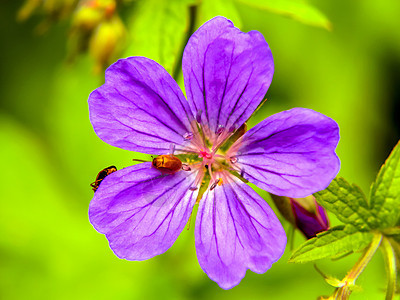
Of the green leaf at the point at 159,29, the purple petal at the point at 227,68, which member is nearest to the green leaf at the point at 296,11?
the green leaf at the point at 159,29

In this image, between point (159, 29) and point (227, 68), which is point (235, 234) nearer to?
point (227, 68)

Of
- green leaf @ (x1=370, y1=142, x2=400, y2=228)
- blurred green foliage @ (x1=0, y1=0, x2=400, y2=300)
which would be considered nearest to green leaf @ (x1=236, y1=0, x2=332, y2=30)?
green leaf @ (x1=370, y1=142, x2=400, y2=228)

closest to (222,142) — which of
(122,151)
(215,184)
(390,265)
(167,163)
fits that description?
(215,184)

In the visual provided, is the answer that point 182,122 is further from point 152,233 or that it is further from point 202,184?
point 152,233

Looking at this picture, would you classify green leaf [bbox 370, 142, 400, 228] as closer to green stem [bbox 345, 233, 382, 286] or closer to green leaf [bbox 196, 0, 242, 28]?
green stem [bbox 345, 233, 382, 286]

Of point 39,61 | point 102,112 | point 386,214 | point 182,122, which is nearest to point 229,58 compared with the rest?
point 182,122
